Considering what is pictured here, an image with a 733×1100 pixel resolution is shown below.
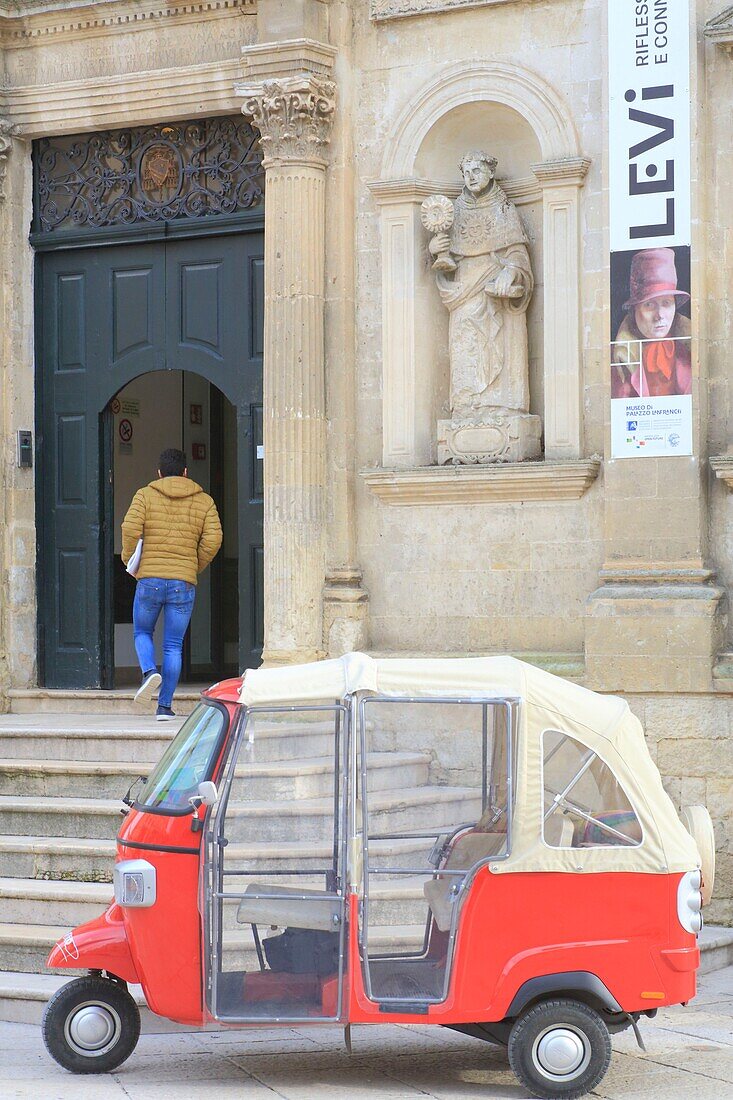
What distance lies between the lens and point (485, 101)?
1266 centimetres

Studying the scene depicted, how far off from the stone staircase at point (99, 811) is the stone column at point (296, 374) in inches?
48.3

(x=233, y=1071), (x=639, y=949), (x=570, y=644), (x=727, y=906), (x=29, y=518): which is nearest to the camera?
(x=639, y=949)

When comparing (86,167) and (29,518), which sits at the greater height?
(86,167)

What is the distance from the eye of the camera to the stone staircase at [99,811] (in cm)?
739

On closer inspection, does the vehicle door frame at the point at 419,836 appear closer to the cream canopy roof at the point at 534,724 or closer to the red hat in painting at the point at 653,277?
the cream canopy roof at the point at 534,724

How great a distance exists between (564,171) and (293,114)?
6.74 feet

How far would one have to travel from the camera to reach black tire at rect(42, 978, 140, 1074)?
25.1 ft

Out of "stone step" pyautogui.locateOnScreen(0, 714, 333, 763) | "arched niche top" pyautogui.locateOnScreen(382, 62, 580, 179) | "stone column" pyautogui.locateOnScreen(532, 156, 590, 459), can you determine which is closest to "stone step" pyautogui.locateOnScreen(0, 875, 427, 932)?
"stone step" pyautogui.locateOnScreen(0, 714, 333, 763)

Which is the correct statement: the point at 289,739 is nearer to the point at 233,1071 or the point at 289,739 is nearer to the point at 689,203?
the point at 233,1071

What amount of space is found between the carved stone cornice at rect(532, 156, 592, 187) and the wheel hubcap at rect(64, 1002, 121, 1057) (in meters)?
6.86

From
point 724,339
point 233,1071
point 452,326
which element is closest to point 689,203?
point 724,339

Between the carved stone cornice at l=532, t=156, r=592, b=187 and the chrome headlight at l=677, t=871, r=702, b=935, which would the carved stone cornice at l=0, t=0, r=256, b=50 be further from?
the chrome headlight at l=677, t=871, r=702, b=935

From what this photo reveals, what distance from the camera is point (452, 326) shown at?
504 inches

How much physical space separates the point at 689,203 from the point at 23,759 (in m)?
5.81
